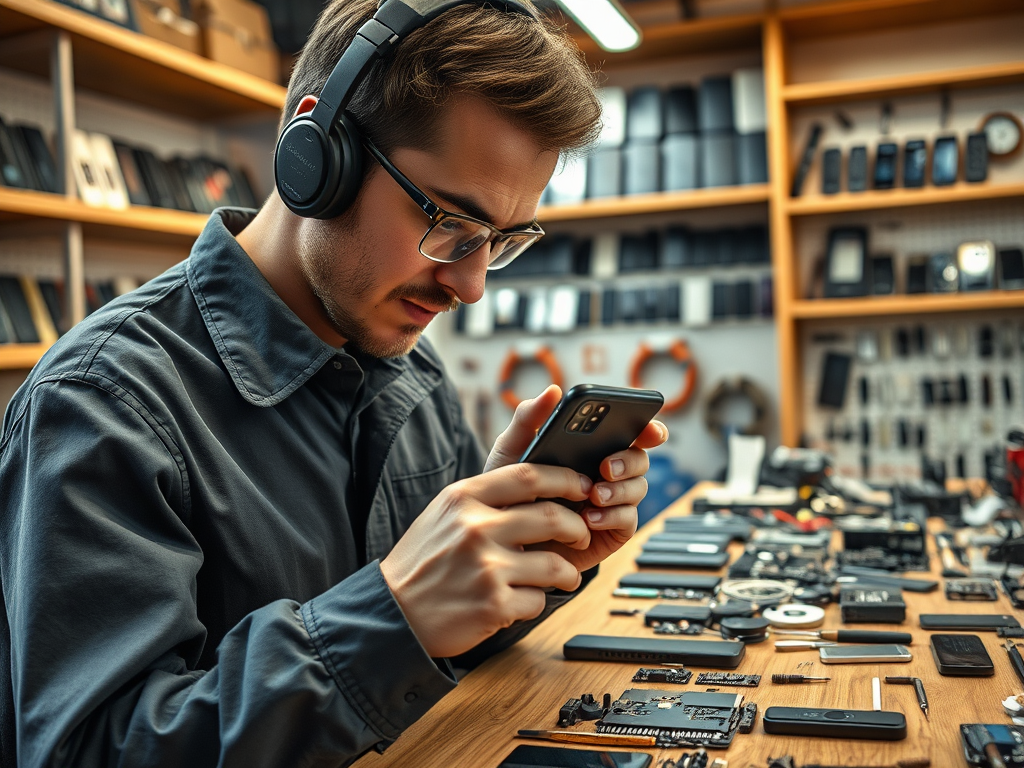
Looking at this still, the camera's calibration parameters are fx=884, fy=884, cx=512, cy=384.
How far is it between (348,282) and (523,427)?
1.08 feet

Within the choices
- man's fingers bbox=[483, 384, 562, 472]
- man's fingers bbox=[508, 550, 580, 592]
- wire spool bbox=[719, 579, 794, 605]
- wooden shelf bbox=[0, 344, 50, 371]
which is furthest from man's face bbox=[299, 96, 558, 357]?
wooden shelf bbox=[0, 344, 50, 371]

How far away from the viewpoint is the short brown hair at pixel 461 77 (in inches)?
44.2

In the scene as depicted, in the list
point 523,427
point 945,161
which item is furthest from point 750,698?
point 945,161

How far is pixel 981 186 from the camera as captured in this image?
3.56 metres

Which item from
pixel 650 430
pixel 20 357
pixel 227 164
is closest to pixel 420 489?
A: pixel 650 430

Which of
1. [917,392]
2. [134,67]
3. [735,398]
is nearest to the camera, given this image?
[134,67]

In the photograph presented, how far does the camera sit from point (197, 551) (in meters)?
0.95

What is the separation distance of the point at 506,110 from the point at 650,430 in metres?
0.45

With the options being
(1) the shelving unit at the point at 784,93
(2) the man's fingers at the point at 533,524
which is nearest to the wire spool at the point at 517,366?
(1) the shelving unit at the point at 784,93

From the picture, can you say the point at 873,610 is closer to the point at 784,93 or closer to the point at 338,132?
the point at 338,132

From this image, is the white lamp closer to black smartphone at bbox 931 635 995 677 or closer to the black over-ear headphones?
the black over-ear headphones

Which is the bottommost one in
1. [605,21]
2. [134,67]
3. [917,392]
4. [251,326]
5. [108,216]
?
[917,392]

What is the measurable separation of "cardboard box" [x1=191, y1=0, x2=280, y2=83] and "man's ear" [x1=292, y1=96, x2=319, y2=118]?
259cm

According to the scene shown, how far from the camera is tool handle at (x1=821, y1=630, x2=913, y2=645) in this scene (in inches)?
48.4
